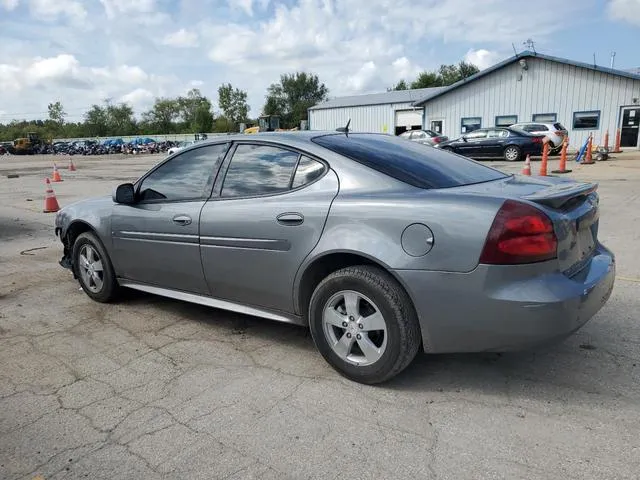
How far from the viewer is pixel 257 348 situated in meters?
3.74

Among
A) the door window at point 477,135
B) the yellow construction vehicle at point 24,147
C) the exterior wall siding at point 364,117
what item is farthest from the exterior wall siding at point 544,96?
the yellow construction vehicle at point 24,147

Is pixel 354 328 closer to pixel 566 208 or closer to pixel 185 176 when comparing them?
pixel 566 208

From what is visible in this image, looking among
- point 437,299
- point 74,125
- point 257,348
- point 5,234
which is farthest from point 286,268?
point 74,125

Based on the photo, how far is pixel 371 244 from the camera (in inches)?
115

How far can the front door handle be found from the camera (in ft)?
12.6

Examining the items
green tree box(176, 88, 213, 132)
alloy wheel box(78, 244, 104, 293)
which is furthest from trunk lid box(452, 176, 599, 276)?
green tree box(176, 88, 213, 132)

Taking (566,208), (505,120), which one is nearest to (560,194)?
(566,208)

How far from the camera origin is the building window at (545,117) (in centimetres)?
2922

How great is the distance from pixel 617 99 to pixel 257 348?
29.8 m

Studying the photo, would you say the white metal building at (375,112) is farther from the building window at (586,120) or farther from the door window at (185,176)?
the door window at (185,176)

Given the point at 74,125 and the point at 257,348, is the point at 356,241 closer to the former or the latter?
the point at 257,348

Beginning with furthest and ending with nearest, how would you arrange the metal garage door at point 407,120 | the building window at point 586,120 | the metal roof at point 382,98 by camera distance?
the metal roof at point 382,98 → the metal garage door at point 407,120 → the building window at point 586,120

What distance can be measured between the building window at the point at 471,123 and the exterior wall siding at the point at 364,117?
20.1 feet

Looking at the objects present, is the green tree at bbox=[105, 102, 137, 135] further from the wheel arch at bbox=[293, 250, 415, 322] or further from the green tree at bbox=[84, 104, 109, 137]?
the wheel arch at bbox=[293, 250, 415, 322]
